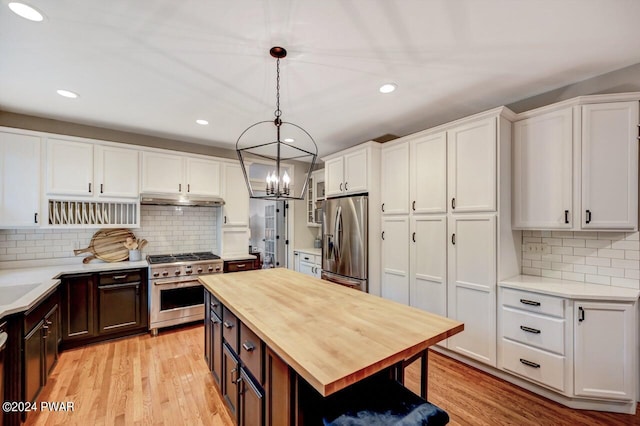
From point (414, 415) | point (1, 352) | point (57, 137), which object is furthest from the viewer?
point (57, 137)

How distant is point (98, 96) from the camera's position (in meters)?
2.62

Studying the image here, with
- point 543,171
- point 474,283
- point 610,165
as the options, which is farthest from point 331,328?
point 610,165

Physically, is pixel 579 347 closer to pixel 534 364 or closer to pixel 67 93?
pixel 534 364

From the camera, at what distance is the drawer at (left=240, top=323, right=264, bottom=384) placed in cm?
146

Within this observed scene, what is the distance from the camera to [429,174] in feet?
9.89

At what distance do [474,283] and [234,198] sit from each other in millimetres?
3407

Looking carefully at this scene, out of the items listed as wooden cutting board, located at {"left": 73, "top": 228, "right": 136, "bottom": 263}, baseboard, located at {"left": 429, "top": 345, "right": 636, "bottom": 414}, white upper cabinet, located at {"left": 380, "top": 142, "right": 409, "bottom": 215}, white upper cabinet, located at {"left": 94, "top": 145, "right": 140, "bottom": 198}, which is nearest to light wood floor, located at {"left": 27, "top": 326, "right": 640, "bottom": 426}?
baseboard, located at {"left": 429, "top": 345, "right": 636, "bottom": 414}

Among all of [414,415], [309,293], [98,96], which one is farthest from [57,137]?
[414,415]

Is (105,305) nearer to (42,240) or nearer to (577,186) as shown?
(42,240)

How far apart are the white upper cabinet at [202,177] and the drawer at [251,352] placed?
281 centimetres

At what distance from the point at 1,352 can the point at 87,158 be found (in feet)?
7.74

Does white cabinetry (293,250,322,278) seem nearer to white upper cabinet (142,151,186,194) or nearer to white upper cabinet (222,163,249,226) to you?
white upper cabinet (222,163,249,226)

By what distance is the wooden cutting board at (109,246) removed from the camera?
11.3 feet

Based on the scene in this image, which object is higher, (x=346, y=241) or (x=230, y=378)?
(x=346, y=241)
